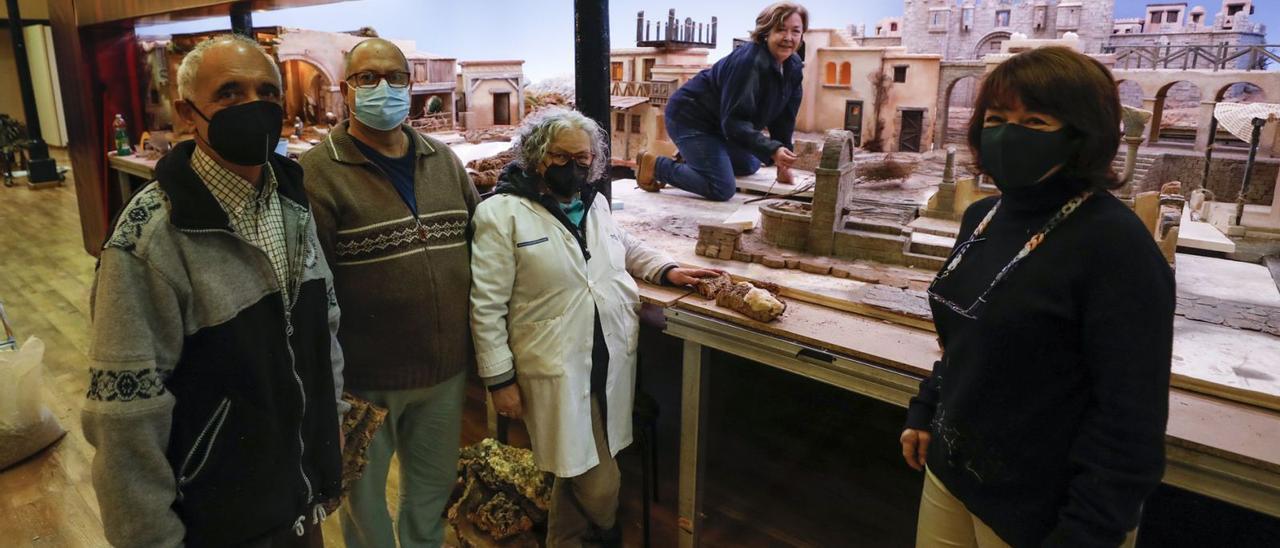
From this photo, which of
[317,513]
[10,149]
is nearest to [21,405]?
[317,513]

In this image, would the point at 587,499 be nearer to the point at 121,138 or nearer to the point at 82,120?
the point at 121,138

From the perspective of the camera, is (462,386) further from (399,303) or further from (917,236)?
(917,236)

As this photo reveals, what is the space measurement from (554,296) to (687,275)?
73 centimetres

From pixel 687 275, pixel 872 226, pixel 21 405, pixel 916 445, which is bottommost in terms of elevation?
pixel 21 405

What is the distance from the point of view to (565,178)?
8.21 feet

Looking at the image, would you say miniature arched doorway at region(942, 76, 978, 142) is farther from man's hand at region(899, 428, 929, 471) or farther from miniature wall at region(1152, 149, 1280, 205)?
man's hand at region(899, 428, 929, 471)

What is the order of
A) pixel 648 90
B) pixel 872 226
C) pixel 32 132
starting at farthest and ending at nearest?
pixel 32 132
pixel 648 90
pixel 872 226

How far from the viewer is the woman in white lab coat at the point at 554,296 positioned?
2467mm

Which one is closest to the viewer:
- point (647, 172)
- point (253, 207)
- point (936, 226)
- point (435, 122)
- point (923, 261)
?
point (253, 207)

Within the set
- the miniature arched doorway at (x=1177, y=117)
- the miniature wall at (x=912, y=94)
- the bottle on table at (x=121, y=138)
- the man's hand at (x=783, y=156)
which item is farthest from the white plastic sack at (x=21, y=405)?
the miniature arched doorway at (x=1177, y=117)

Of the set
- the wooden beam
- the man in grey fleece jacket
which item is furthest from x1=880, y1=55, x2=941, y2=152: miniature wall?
the wooden beam

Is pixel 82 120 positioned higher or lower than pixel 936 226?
higher

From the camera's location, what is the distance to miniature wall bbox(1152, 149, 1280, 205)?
13.9ft

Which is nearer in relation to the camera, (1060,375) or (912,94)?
(1060,375)
